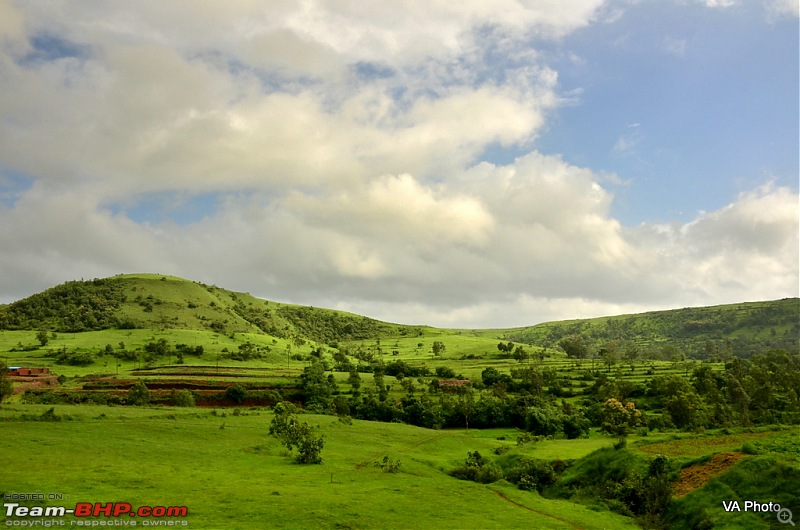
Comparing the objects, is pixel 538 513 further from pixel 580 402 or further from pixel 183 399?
pixel 580 402

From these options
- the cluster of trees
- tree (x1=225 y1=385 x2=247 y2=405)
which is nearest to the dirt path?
the cluster of trees

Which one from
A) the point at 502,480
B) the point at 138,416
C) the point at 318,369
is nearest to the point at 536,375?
the point at 318,369

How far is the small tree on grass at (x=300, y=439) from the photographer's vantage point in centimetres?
6431

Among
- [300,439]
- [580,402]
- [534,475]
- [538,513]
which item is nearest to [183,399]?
[300,439]

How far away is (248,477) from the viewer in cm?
5397

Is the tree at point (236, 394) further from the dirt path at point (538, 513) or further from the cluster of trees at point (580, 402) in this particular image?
the dirt path at point (538, 513)

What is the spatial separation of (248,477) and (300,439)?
45.5 ft

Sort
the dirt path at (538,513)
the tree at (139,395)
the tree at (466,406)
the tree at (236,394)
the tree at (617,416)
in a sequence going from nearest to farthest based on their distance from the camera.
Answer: the dirt path at (538,513) < the tree at (617,416) < the tree at (139,395) < the tree at (466,406) < the tree at (236,394)

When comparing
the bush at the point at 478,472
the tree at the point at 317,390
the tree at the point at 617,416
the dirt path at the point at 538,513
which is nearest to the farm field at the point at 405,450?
the bush at the point at 478,472

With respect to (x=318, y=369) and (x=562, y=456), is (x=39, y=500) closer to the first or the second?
(x=562, y=456)

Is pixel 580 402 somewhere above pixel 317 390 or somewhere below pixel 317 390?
below

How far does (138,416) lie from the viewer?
83750 mm

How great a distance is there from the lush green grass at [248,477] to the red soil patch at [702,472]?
711 cm

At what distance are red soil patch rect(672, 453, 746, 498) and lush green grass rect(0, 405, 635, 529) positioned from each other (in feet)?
23.3
